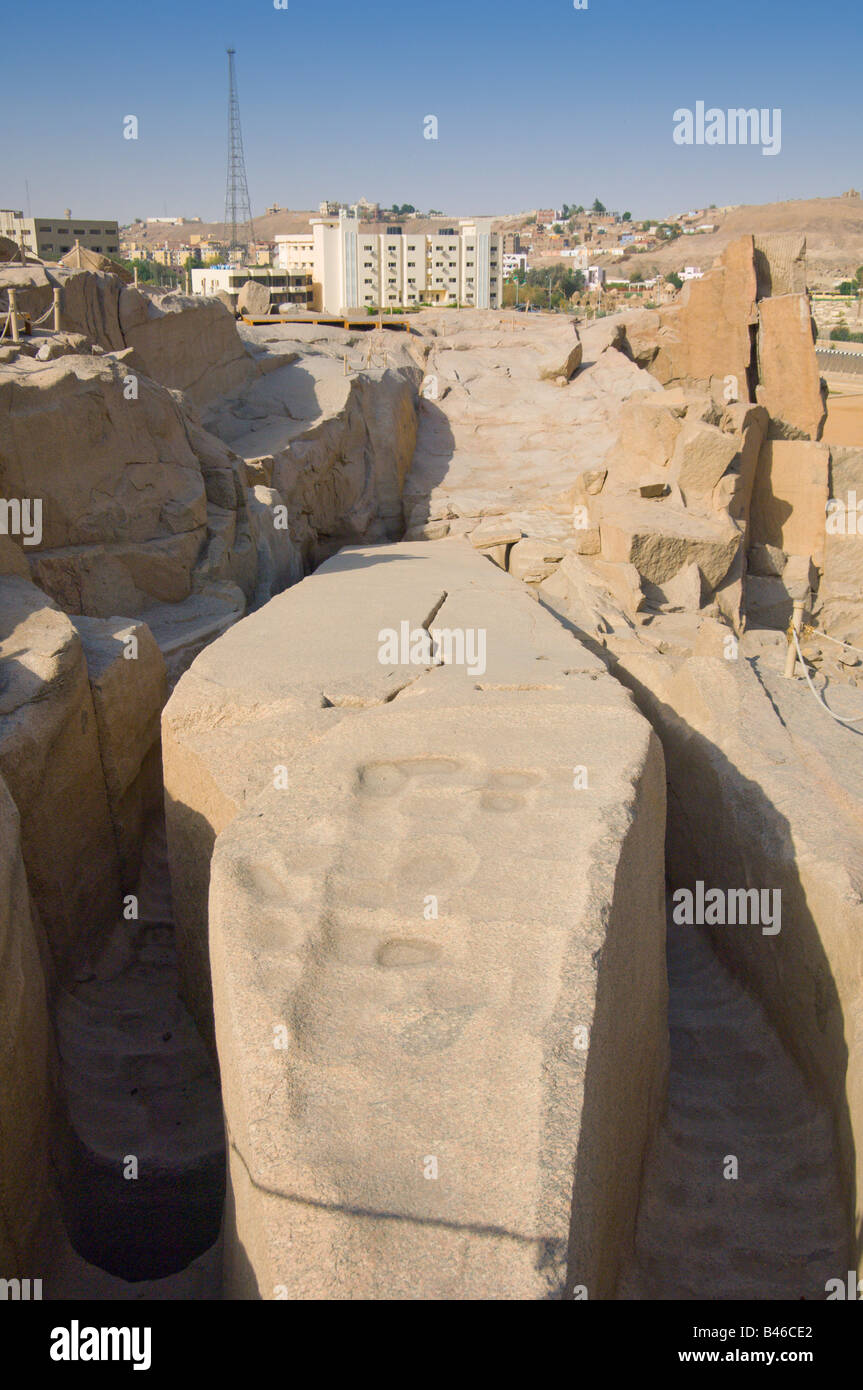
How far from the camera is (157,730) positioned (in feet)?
16.4

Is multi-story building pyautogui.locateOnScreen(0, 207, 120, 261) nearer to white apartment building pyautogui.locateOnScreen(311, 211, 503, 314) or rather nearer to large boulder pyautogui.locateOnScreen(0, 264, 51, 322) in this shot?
white apartment building pyautogui.locateOnScreen(311, 211, 503, 314)

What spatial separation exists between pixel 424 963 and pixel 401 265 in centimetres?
4787

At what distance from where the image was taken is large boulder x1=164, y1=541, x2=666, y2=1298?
77.9 inches

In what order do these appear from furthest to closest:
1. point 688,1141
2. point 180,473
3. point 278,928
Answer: point 180,473, point 688,1141, point 278,928

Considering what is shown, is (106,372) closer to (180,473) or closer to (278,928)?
(180,473)

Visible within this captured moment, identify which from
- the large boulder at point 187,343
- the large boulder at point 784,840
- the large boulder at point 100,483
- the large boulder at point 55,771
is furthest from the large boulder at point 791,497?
the large boulder at point 55,771

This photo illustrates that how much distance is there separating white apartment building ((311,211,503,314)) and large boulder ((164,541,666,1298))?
42560 mm

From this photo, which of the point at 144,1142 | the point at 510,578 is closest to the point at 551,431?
the point at 510,578

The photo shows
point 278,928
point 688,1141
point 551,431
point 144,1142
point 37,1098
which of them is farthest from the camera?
point 551,431

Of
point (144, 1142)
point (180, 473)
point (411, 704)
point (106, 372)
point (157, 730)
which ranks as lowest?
point (144, 1142)

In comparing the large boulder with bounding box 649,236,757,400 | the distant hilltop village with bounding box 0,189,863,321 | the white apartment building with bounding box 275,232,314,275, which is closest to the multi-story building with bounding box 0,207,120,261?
the distant hilltop village with bounding box 0,189,863,321

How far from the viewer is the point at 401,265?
46.1 m

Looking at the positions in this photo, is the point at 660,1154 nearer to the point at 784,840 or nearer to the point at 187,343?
the point at 784,840

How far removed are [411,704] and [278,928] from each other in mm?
1356
